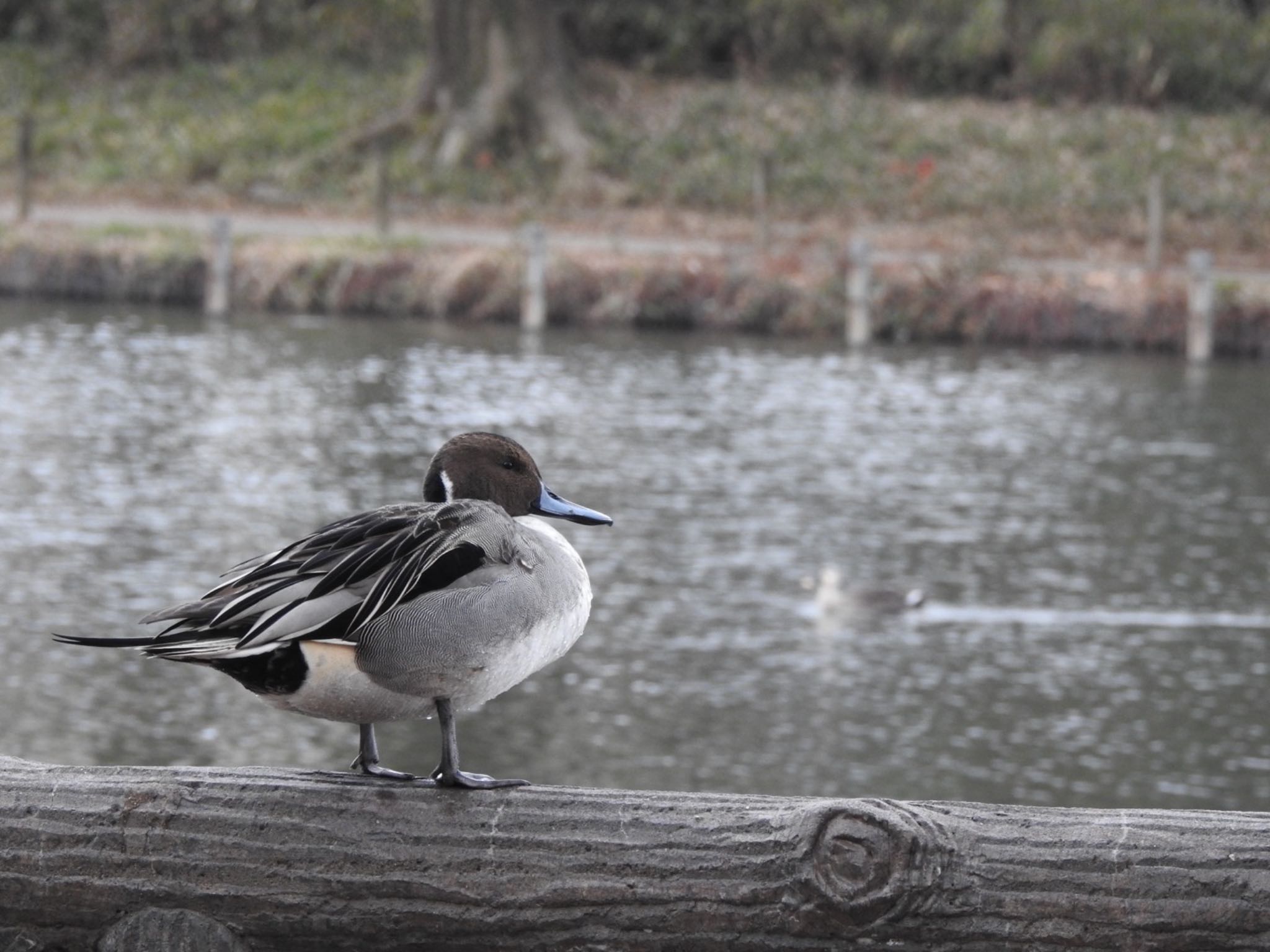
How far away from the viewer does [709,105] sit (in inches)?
1292

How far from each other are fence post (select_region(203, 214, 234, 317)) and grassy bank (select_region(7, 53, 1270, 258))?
533 cm

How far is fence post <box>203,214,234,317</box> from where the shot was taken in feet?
76.6

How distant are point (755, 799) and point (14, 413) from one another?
1569 centimetres

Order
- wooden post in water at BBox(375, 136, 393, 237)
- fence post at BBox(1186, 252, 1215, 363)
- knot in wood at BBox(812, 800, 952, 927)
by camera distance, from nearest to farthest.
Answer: knot in wood at BBox(812, 800, 952, 927), fence post at BBox(1186, 252, 1215, 363), wooden post in water at BBox(375, 136, 393, 237)

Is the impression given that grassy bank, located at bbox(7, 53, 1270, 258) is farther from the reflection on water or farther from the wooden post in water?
the reflection on water

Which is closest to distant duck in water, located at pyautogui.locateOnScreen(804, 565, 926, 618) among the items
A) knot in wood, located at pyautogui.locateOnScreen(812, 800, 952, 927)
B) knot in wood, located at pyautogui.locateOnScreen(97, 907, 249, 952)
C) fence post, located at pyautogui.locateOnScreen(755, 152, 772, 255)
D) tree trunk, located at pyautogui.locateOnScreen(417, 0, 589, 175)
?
knot in wood, located at pyautogui.locateOnScreen(812, 800, 952, 927)

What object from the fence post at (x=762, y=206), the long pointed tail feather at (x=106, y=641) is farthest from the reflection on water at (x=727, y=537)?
the long pointed tail feather at (x=106, y=641)

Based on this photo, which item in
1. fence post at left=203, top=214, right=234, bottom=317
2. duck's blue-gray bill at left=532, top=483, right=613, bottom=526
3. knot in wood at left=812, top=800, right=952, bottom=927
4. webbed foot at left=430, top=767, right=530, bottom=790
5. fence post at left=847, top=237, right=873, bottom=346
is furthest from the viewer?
fence post at left=203, top=214, right=234, bottom=317

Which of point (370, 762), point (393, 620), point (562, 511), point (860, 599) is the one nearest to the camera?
point (393, 620)

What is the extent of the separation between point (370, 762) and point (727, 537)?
36.8 feet

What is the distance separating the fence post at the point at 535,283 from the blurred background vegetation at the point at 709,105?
220 inches

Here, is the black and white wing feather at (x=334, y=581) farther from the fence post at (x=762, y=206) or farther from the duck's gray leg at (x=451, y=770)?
the fence post at (x=762, y=206)

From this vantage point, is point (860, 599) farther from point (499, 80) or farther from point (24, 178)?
point (499, 80)

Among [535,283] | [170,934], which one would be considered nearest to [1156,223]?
[535,283]
